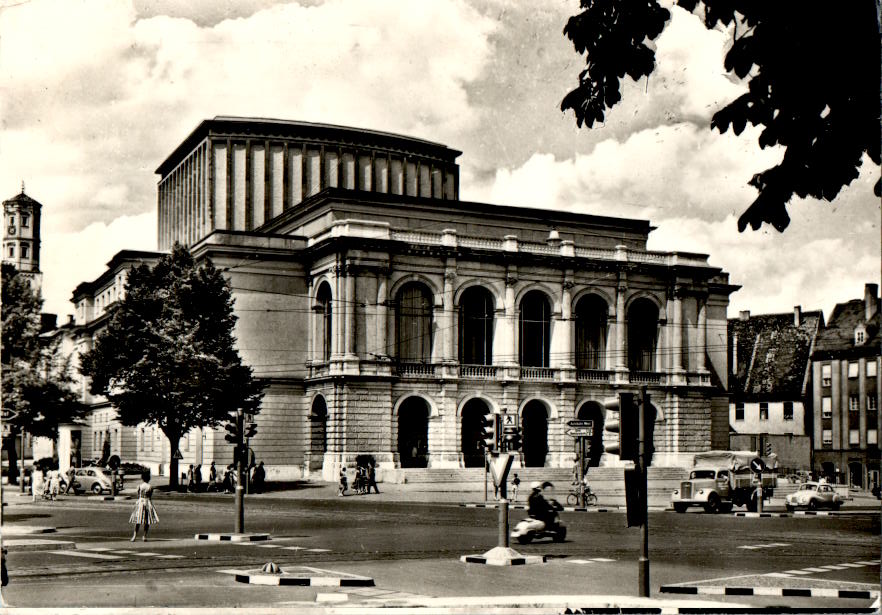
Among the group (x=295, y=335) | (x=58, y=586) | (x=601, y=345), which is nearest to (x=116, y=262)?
(x=295, y=335)

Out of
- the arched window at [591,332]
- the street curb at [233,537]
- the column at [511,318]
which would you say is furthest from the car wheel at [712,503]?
the arched window at [591,332]

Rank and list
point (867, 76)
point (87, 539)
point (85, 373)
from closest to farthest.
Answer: point (867, 76) < point (87, 539) < point (85, 373)

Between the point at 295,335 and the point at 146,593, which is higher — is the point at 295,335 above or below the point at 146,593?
above

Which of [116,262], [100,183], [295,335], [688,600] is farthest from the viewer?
[116,262]

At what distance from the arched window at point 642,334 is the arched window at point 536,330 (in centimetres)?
609

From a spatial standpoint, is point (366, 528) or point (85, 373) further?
point (85, 373)

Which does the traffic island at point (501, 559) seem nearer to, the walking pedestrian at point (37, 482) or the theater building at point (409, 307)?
the walking pedestrian at point (37, 482)

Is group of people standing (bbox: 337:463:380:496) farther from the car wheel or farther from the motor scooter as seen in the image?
the motor scooter

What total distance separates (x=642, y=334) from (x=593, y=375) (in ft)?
16.4

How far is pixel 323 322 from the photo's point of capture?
2434 inches

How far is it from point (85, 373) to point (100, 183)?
3255 cm

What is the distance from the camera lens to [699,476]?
42.1 meters

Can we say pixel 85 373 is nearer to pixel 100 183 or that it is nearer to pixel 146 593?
pixel 100 183

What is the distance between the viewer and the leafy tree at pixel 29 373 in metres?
42.2
